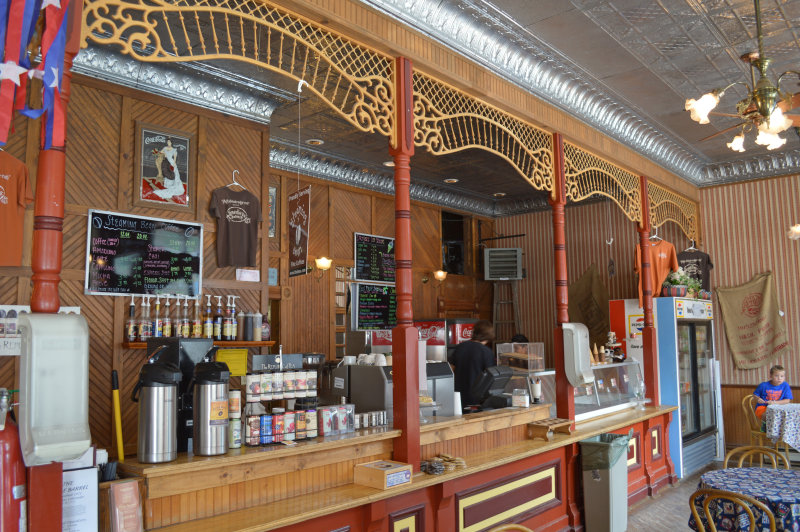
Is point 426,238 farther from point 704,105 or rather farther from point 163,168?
point 704,105

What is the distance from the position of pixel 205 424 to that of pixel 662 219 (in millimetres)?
8257

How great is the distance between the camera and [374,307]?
34.4ft

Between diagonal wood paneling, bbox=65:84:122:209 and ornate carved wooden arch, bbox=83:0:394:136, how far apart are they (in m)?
0.76

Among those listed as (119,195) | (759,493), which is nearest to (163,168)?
(119,195)

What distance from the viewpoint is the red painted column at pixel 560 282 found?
6.06 metres

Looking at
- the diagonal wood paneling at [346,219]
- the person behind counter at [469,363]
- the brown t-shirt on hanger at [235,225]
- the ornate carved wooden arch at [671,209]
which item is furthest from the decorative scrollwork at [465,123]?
the diagonal wood paneling at [346,219]

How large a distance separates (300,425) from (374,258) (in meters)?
6.90

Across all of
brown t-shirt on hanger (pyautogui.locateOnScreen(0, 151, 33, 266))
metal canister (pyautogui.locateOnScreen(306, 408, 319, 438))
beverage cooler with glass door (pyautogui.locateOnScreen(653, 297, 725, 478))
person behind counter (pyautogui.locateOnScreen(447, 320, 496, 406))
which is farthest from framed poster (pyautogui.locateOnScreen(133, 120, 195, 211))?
beverage cooler with glass door (pyautogui.locateOnScreen(653, 297, 725, 478))

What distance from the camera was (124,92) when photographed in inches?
246

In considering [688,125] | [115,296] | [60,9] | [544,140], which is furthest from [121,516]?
[688,125]

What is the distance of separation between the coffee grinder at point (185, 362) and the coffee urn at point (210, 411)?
10 cm

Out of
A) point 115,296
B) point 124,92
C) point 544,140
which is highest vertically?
point 124,92

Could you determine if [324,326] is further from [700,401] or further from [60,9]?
[60,9]

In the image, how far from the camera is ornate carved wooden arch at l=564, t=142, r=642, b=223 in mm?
6828
